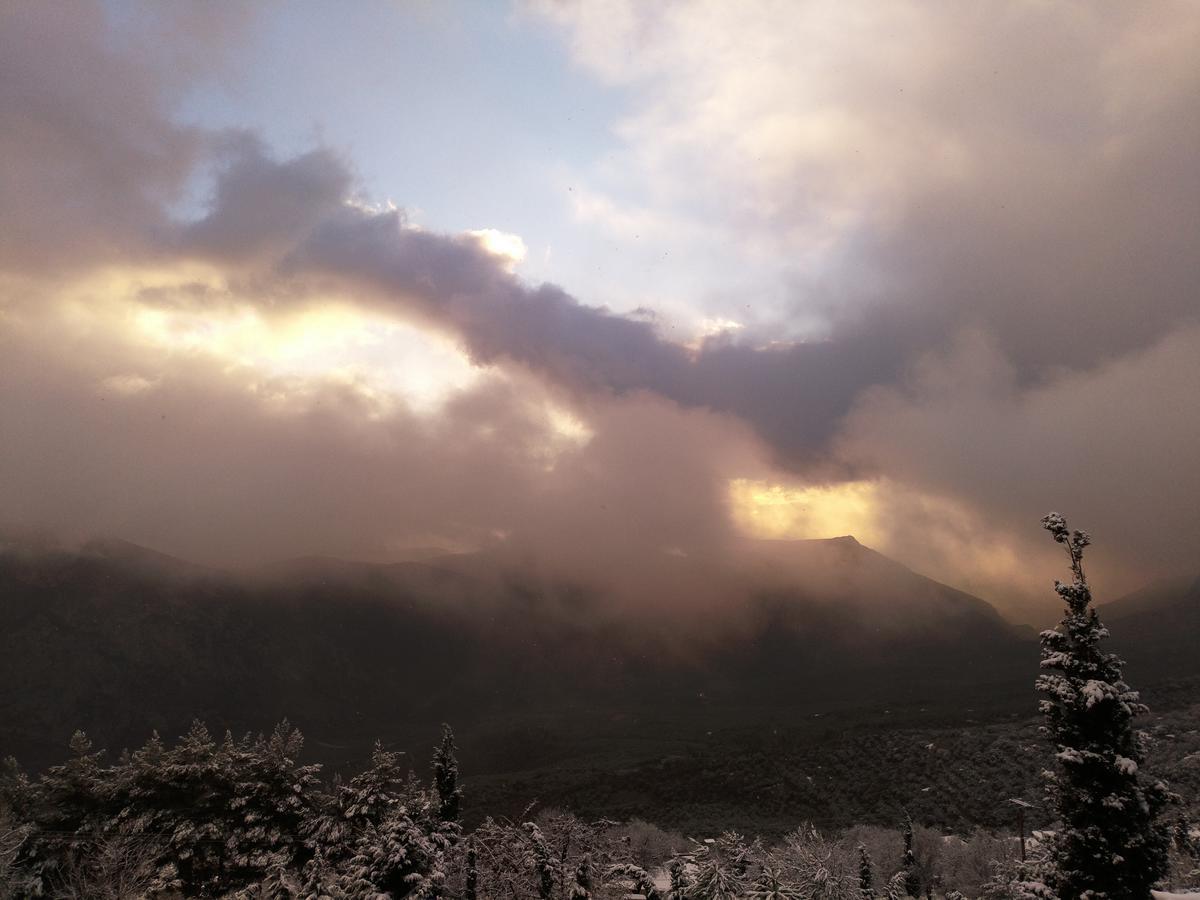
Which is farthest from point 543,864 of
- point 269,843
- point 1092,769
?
point 1092,769

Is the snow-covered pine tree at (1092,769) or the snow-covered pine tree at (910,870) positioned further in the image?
the snow-covered pine tree at (910,870)

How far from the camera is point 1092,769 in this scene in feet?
88.0

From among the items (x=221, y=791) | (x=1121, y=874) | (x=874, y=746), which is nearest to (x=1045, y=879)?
(x=1121, y=874)

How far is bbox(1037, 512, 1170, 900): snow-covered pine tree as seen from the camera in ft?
84.6

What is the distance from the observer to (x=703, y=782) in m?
182

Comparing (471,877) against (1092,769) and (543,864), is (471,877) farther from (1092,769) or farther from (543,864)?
(1092,769)

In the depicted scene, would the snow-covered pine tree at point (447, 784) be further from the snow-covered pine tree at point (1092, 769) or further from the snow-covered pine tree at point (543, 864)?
the snow-covered pine tree at point (1092, 769)

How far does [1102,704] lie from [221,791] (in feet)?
151

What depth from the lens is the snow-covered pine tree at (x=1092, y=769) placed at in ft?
84.6

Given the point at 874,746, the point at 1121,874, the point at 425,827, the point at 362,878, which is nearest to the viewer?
the point at 1121,874

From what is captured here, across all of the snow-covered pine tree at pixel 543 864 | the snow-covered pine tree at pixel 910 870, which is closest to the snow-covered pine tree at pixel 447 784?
the snow-covered pine tree at pixel 543 864

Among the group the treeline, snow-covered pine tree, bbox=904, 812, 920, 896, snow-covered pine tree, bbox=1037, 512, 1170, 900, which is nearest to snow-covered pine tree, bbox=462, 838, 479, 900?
the treeline

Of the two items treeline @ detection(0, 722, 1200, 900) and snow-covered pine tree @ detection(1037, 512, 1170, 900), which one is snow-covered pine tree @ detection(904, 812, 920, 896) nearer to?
treeline @ detection(0, 722, 1200, 900)

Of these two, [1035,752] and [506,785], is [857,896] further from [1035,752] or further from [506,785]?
[506,785]
